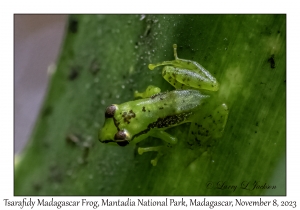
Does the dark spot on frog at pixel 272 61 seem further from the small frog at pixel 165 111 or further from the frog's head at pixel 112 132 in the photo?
the frog's head at pixel 112 132

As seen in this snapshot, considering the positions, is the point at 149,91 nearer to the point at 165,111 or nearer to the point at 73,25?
the point at 165,111

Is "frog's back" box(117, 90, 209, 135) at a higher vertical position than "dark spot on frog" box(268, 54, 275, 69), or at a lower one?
lower

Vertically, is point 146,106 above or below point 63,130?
above

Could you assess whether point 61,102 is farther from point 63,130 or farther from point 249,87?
point 249,87

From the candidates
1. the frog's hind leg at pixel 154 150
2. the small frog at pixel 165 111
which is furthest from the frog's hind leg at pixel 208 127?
the frog's hind leg at pixel 154 150

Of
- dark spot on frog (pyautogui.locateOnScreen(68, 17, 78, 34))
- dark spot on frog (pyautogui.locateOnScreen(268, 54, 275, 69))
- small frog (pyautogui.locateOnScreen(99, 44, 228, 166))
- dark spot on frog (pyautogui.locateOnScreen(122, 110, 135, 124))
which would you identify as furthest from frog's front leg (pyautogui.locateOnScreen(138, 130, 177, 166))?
dark spot on frog (pyautogui.locateOnScreen(68, 17, 78, 34))

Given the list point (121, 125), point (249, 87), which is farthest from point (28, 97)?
point (249, 87)

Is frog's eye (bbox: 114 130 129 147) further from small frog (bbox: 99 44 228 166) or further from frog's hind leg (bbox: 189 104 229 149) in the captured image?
frog's hind leg (bbox: 189 104 229 149)
